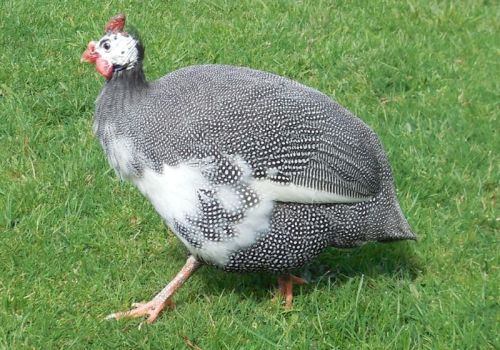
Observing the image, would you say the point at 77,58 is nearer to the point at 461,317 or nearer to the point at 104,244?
the point at 104,244

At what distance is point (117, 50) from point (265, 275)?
3.62 ft

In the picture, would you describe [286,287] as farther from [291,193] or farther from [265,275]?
[291,193]

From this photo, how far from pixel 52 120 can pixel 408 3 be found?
2.59m

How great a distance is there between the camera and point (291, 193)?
3.03 m

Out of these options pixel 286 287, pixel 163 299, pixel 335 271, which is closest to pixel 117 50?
pixel 163 299

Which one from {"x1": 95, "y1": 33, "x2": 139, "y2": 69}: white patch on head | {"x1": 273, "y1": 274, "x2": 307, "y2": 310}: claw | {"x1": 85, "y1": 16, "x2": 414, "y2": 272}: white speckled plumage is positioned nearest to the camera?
{"x1": 85, "y1": 16, "x2": 414, "y2": 272}: white speckled plumage

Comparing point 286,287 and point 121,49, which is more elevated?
point 121,49

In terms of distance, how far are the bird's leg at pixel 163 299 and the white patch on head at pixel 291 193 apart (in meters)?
0.47

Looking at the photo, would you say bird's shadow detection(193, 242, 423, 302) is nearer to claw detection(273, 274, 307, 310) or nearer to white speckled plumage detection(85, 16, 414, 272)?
claw detection(273, 274, 307, 310)

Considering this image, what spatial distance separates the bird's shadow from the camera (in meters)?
3.49

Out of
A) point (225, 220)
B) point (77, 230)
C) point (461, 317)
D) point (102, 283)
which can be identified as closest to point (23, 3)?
point (77, 230)

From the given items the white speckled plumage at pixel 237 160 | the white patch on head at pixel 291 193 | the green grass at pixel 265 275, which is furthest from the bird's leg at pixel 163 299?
the white patch on head at pixel 291 193

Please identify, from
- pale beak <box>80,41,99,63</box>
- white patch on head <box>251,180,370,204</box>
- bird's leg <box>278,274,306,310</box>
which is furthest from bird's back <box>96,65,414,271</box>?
bird's leg <box>278,274,306,310</box>

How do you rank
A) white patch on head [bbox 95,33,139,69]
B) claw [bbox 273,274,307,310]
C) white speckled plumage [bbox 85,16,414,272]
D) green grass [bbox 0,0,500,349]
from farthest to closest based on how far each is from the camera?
claw [bbox 273,274,307,310] → green grass [bbox 0,0,500,349] → white patch on head [bbox 95,33,139,69] → white speckled plumage [bbox 85,16,414,272]
